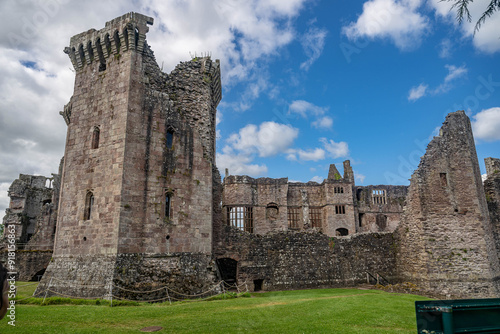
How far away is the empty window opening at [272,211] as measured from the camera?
145 ft

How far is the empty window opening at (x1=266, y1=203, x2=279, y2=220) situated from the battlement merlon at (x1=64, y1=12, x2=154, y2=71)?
98.7ft

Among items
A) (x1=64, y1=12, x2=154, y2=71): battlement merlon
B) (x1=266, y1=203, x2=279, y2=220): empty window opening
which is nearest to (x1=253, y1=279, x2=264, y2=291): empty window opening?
(x1=64, y1=12, x2=154, y2=71): battlement merlon

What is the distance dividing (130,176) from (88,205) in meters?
2.85

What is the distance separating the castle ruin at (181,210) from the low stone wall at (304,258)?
2.8 inches

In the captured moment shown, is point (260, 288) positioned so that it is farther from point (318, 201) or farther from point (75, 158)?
point (318, 201)

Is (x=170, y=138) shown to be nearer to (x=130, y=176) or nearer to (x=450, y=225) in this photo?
(x=130, y=176)

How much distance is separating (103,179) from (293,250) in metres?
12.5

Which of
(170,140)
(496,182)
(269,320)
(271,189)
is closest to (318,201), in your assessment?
(271,189)

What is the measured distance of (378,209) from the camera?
4966 cm

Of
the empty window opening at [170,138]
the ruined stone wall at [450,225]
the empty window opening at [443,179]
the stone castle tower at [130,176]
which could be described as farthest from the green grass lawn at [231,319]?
the empty window opening at [443,179]

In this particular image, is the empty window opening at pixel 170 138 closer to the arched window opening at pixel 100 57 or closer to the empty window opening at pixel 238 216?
the arched window opening at pixel 100 57

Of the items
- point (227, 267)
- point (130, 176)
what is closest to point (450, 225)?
point (227, 267)

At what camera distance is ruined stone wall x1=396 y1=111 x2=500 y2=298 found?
1942 cm

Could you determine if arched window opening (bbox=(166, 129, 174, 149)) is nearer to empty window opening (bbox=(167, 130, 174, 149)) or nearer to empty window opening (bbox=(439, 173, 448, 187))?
empty window opening (bbox=(167, 130, 174, 149))
